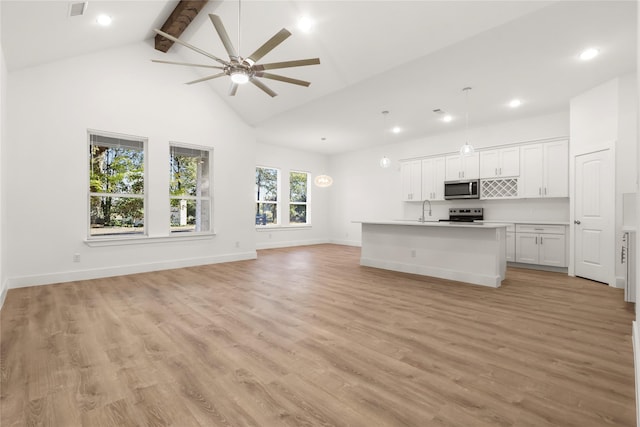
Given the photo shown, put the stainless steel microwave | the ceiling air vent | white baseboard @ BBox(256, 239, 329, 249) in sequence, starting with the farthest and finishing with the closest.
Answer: white baseboard @ BBox(256, 239, 329, 249)
the stainless steel microwave
the ceiling air vent

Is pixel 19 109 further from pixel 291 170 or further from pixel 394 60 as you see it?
pixel 291 170

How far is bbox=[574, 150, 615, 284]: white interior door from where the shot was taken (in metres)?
4.56

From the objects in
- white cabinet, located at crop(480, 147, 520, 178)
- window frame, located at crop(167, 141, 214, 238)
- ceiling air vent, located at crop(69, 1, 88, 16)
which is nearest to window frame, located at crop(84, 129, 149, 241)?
window frame, located at crop(167, 141, 214, 238)

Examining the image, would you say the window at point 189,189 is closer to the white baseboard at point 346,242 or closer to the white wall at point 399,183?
the white wall at point 399,183

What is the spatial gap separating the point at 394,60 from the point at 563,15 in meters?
1.77

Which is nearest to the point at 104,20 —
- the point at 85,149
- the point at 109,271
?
the point at 85,149

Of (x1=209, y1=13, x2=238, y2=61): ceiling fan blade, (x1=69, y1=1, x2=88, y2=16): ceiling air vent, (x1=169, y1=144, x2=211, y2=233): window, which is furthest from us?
(x1=169, y1=144, x2=211, y2=233): window

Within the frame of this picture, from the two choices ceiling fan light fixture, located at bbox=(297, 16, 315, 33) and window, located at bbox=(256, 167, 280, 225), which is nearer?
ceiling fan light fixture, located at bbox=(297, 16, 315, 33)

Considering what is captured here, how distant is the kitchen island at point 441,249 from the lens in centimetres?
438

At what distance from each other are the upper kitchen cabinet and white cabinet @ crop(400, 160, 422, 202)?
2.25m

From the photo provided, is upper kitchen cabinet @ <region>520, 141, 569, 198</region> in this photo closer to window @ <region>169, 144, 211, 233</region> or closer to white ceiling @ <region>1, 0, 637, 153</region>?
white ceiling @ <region>1, 0, 637, 153</region>

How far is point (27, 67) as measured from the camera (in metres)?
4.34

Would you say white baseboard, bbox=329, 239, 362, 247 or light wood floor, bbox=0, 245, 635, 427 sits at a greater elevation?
white baseboard, bbox=329, 239, 362, 247

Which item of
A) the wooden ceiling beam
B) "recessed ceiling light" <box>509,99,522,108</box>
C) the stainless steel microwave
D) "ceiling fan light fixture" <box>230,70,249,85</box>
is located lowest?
the stainless steel microwave
